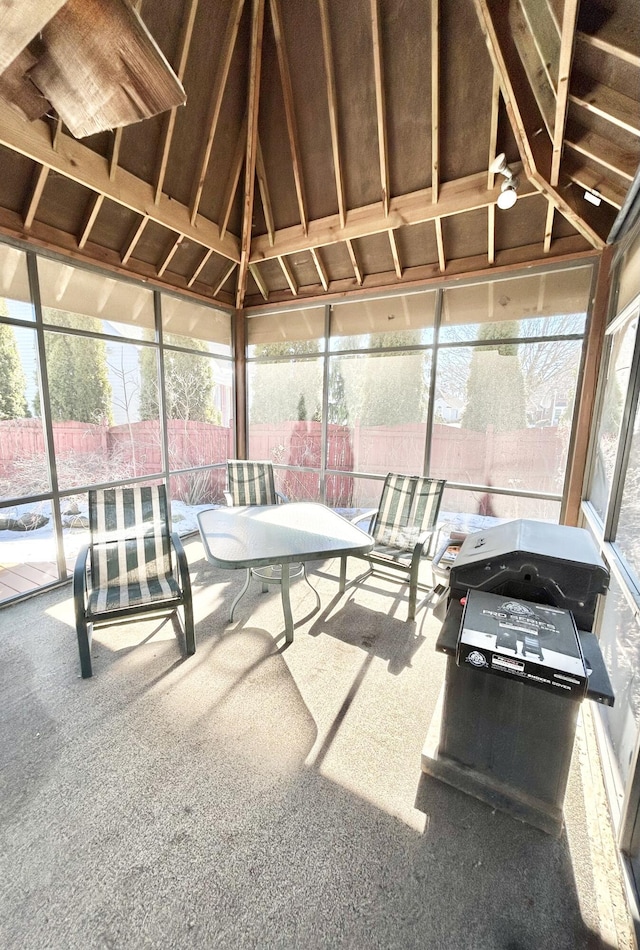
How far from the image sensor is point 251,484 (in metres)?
4.54

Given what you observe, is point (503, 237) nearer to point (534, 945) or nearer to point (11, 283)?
→ point (11, 283)

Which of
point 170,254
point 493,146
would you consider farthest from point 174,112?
point 493,146

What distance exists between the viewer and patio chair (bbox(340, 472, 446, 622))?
3.49 meters

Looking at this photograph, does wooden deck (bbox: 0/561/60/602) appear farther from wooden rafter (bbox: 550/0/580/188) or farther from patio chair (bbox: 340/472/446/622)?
wooden rafter (bbox: 550/0/580/188)

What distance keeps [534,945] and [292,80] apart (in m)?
5.56

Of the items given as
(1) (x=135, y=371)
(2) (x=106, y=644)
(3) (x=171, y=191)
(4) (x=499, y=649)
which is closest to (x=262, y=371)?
(1) (x=135, y=371)

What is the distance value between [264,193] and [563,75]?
9.71 ft

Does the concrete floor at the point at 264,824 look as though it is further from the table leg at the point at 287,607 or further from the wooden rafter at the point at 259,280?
the wooden rafter at the point at 259,280

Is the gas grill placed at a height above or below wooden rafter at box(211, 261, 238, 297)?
below

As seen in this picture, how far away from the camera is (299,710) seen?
2350 millimetres

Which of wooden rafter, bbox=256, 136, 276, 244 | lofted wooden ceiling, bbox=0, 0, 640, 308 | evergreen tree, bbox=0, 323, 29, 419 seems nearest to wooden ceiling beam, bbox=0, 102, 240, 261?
lofted wooden ceiling, bbox=0, 0, 640, 308

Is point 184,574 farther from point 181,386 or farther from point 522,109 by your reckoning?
point 522,109

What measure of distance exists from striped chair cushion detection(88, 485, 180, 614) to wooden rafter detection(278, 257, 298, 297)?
10.5 ft

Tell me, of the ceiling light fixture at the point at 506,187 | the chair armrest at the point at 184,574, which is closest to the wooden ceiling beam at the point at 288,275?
the ceiling light fixture at the point at 506,187
